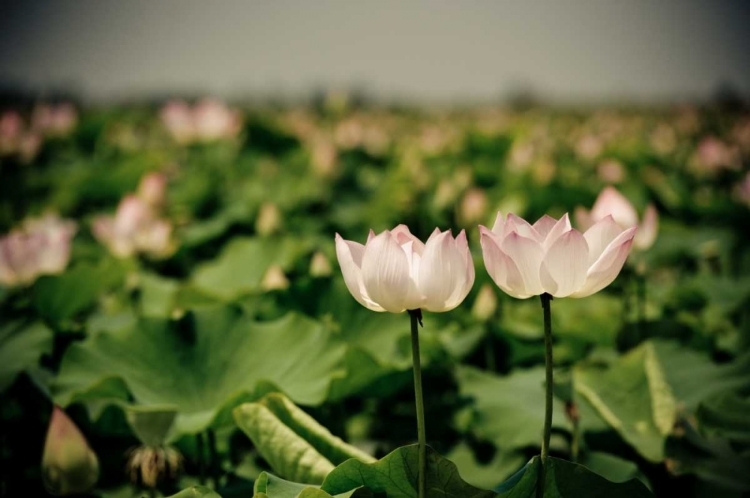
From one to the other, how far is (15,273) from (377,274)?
136cm

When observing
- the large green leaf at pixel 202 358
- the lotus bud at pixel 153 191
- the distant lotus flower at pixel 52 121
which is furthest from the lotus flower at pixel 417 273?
the distant lotus flower at pixel 52 121

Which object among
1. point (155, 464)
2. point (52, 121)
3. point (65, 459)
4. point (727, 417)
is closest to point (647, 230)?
point (727, 417)

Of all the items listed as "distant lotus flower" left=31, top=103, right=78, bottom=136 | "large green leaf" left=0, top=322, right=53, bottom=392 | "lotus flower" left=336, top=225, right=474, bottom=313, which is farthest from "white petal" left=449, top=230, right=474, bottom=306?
"distant lotus flower" left=31, top=103, right=78, bottom=136

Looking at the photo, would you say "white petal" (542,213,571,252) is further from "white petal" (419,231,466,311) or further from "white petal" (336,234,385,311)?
"white petal" (336,234,385,311)

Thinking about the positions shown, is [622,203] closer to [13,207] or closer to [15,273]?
[15,273]

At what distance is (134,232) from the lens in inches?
78.0

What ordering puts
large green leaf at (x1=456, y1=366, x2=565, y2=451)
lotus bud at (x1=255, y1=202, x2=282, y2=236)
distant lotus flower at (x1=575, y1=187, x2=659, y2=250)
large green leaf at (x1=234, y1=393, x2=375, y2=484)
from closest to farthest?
large green leaf at (x1=234, y1=393, x2=375, y2=484) < large green leaf at (x1=456, y1=366, x2=565, y2=451) < distant lotus flower at (x1=575, y1=187, x2=659, y2=250) < lotus bud at (x1=255, y1=202, x2=282, y2=236)

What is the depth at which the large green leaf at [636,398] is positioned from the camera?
3.65 ft

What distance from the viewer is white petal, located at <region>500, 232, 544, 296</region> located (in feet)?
2.37

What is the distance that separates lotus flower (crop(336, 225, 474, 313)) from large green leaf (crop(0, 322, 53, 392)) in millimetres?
866

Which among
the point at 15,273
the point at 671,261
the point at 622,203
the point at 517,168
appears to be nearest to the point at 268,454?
the point at 622,203

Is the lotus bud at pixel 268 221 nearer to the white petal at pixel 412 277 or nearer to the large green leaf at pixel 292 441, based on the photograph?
the large green leaf at pixel 292 441

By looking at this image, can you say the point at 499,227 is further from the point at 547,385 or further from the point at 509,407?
the point at 509,407

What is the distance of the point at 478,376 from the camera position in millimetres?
1407
